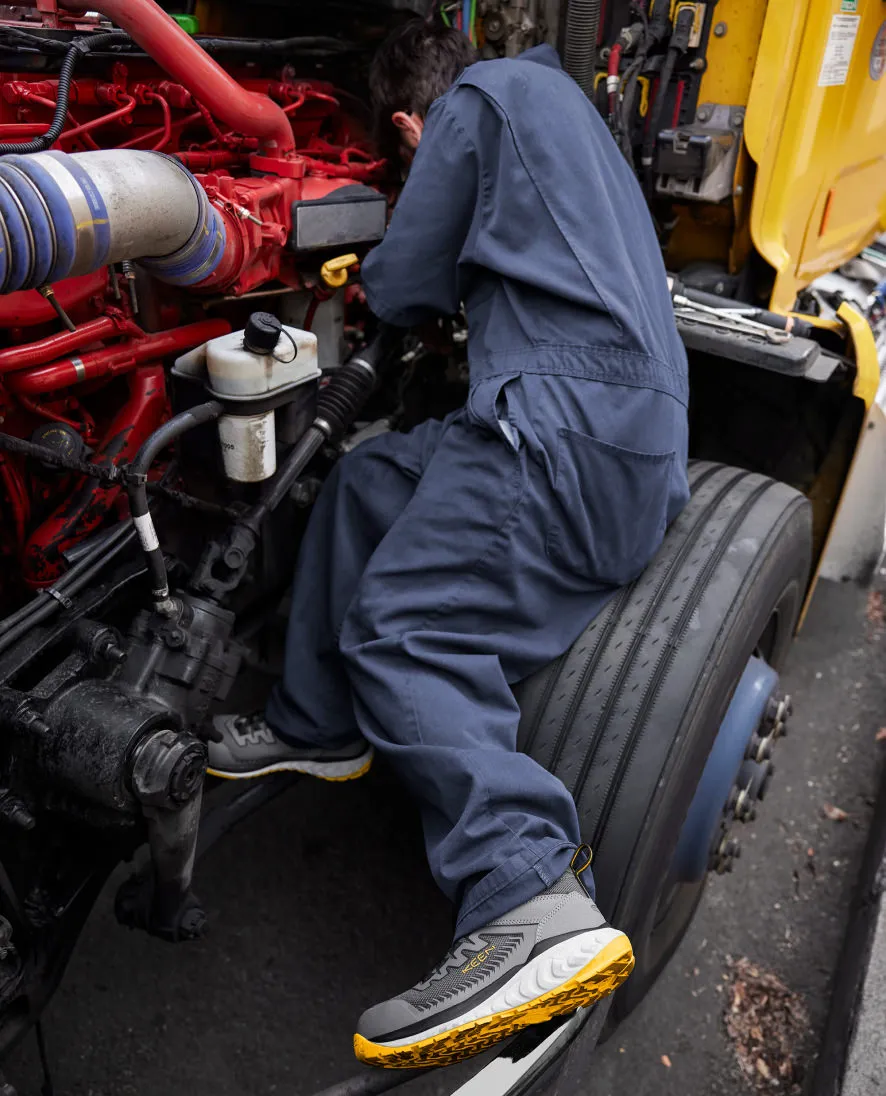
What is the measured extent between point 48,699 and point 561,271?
0.98 metres

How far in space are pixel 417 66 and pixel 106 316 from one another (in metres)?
0.82

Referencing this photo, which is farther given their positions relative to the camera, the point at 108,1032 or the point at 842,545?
the point at 842,545

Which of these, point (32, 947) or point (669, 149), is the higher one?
point (669, 149)

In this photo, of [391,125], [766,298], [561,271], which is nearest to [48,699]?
[561,271]

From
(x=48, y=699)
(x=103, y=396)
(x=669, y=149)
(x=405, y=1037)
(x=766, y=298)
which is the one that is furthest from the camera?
(x=766, y=298)

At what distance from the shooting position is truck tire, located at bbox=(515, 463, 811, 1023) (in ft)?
4.77

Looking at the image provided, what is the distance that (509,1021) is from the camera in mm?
1118

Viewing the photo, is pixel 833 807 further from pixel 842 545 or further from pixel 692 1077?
pixel 692 1077

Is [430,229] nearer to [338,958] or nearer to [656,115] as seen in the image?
[656,115]

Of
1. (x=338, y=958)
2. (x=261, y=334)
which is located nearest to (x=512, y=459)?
(x=261, y=334)

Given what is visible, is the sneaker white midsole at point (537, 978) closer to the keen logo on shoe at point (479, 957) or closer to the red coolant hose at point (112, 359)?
the keen logo on shoe at point (479, 957)

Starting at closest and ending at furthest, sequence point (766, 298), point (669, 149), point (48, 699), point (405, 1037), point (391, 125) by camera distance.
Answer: point (405, 1037) → point (48, 699) → point (391, 125) → point (669, 149) → point (766, 298)

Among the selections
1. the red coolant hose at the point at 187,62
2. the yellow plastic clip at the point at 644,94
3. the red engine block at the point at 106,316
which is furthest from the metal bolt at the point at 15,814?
the yellow plastic clip at the point at 644,94

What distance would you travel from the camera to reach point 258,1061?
168 centimetres
